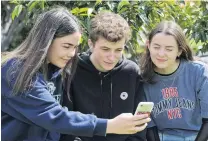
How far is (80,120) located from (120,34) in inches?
29.4

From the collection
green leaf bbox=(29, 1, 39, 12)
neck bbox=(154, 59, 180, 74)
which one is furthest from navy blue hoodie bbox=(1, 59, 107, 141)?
green leaf bbox=(29, 1, 39, 12)

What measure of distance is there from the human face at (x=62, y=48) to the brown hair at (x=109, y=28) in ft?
1.02

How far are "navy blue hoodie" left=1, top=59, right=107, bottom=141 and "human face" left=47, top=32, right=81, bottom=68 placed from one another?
16cm

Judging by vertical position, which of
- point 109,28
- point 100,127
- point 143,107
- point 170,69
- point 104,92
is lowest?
point 100,127

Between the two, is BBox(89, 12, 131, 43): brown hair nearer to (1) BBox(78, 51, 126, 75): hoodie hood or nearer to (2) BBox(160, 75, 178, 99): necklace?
(1) BBox(78, 51, 126, 75): hoodie hood

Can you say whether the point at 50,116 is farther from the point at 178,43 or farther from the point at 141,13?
the point at 141,13

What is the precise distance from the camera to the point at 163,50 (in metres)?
3.30

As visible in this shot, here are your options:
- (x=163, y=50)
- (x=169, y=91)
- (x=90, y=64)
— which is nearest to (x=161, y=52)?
(x=163, y=50)

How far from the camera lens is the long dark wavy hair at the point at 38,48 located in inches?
104

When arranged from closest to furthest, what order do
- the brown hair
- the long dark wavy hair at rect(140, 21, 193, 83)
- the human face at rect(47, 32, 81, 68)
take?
the human face at rect(47, 32, 81, 68) < the brown hair < the long dark wavy hair at rect(140, 21, 193, 83)

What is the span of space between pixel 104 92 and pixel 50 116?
2.53 ft

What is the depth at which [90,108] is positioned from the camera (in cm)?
326

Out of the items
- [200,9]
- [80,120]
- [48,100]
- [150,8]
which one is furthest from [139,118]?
[200,9]

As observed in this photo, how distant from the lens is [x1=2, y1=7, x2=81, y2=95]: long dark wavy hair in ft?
8.63
